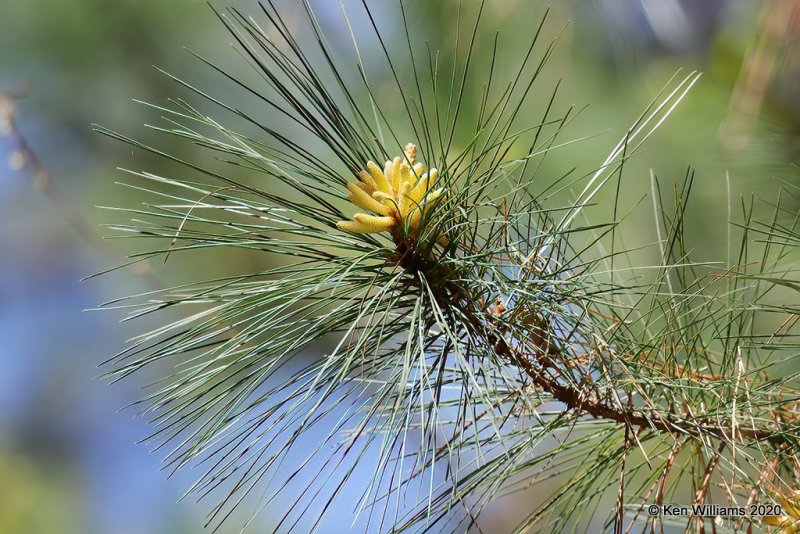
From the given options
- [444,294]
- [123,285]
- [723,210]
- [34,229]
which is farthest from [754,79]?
[34,229]

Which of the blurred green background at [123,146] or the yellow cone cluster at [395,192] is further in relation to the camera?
the blurred green background at [123,146]

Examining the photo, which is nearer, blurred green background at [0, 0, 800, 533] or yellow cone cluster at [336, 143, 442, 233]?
yellow cone cluster at [336, 143, 442, 233]

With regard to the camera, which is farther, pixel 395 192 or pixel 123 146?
pixel 123 146
